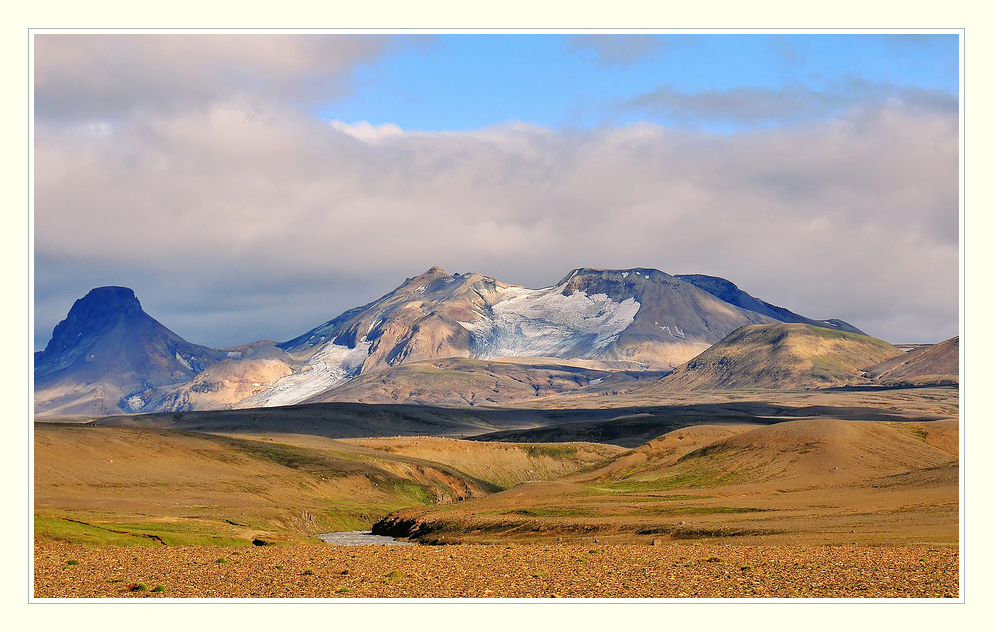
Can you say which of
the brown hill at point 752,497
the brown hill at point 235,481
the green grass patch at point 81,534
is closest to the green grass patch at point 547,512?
the brown hill at point 752,497

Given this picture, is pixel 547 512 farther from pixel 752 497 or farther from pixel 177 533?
pixel 177 533

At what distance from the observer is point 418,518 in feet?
272

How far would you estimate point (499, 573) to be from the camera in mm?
37844

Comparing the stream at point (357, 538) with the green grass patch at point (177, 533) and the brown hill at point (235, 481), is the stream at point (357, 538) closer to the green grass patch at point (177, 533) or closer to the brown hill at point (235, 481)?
the brown hill at point (235, 481)

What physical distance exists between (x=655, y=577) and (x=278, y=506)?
60.7 metres

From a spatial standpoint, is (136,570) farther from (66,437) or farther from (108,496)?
(66,437)

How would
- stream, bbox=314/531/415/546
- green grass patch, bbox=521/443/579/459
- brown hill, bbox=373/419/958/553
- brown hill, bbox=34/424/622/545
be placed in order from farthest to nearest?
green grass patch, bbox=521/443/579/459, stream, bbox=314/531/415/546, brown hill, bbox=34/424/622/545, brown hill, bbox=373/419/958/553

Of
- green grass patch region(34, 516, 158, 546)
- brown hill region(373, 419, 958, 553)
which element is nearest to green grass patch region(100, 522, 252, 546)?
green grass patch region(34, 516, 158, 546)

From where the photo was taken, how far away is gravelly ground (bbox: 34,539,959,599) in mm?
32438

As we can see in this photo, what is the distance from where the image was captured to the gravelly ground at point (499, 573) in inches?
1277

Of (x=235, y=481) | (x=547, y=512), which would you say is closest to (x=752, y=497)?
(x=547, y=512)

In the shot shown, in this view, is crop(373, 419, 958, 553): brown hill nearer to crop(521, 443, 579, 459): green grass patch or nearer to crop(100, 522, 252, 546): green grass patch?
crop(100, 522, 252, 546): green grass patch

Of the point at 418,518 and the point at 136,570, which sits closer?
the point at 136,570
